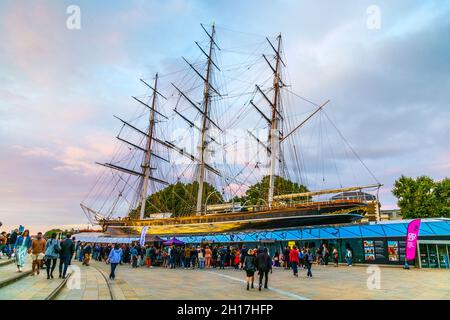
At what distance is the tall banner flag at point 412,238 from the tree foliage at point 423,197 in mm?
28585

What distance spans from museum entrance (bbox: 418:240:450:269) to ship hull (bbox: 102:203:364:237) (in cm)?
944

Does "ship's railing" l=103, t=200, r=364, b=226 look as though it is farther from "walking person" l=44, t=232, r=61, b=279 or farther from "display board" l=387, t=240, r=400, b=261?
"walking person" l=44, t=232, r=61, b=279

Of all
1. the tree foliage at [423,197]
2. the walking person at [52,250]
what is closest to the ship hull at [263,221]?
the tree foliage at [423,197]

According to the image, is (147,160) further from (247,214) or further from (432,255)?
(432,255)

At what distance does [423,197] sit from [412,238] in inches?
1175

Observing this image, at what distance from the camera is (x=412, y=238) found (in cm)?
2153

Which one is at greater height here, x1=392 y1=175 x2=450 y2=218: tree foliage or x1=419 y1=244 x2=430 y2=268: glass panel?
x1=392 y1=175 x2=450 y2=218: tree foliage

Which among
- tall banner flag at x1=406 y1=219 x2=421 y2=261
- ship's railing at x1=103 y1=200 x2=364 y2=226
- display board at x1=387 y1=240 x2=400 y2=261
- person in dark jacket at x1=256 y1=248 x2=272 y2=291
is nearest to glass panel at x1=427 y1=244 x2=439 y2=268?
tall banner flag at x1=406 y1=219 x2=421 y2=261

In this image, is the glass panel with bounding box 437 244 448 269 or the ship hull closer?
the glass panel with bounding box 437 244 448 269

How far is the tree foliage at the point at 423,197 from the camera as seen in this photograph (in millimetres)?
45906

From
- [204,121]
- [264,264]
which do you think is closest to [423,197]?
[204,121]

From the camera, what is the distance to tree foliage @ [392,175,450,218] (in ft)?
151

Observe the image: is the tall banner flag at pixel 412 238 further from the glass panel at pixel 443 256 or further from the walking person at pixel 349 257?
the walking person at pixel 349 257
